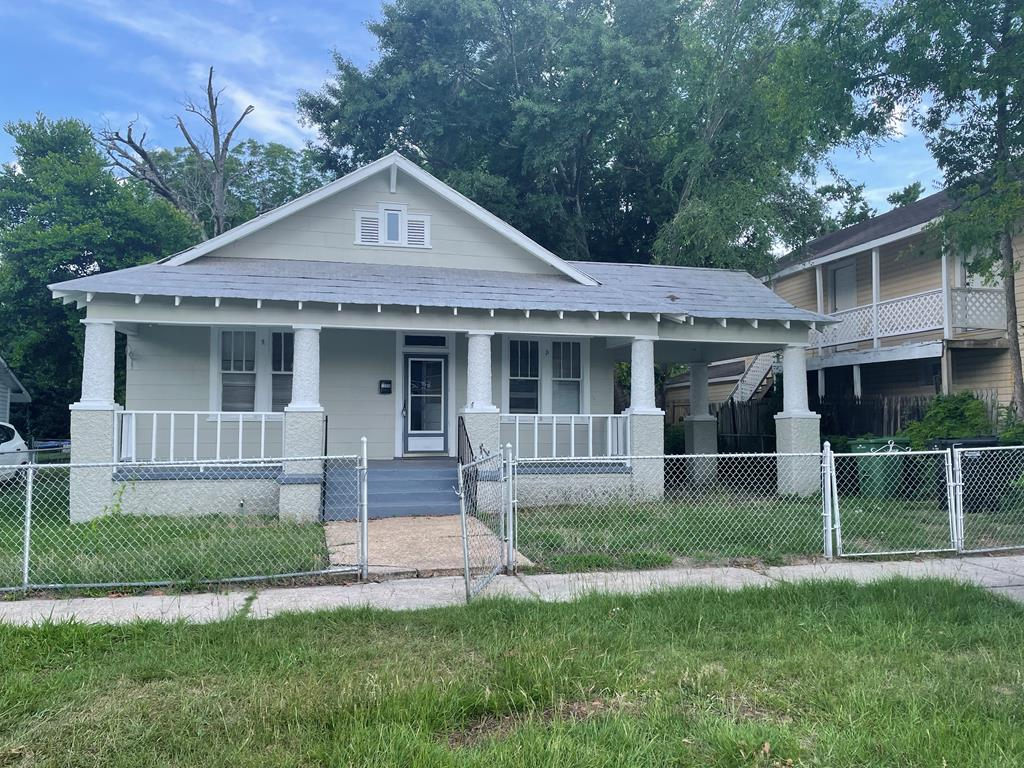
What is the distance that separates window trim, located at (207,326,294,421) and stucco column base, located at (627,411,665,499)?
19.9 ft

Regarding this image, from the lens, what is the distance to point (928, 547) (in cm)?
866

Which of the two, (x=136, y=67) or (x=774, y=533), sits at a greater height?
(x=136, y=67)

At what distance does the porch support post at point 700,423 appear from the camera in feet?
53.3

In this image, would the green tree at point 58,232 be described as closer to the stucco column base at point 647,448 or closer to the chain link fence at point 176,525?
the chain link fence at point 176,525

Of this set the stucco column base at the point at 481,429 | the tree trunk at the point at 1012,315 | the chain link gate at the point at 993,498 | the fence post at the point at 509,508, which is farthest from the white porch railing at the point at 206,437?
the tree trunk at the point at 1012,315

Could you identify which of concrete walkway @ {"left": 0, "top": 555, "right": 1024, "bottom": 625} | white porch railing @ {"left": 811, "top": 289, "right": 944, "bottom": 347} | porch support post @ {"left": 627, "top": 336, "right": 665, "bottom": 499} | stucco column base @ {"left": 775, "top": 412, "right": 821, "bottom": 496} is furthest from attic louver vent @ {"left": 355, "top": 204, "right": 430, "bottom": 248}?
white porch railing @ {"left": 811, "top": 289, "right": 944, "bottom": 347}

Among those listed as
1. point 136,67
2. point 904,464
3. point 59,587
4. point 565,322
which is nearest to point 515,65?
point 136,67

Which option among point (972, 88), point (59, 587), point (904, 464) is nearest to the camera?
point (59, 587)

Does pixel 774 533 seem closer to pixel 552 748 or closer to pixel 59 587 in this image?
pixel 552 748

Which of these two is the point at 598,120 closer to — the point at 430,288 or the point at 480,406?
the point at 430,288

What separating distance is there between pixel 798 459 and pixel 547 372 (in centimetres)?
482

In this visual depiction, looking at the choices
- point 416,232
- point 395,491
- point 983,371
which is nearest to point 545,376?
point 416,232

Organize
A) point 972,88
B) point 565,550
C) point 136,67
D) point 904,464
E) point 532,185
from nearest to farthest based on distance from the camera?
point 565,550 < point 972,88 < point 904,464 < point 136,67 < point 532,185

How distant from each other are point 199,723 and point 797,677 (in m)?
3.40
